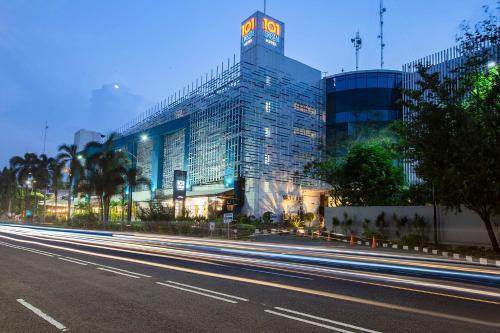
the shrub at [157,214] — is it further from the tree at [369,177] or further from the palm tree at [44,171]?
the palm tree at [44,171]

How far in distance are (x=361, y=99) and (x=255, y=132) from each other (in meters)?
17.9

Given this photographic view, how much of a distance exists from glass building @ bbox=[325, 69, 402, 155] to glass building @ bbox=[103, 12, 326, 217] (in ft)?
6.54

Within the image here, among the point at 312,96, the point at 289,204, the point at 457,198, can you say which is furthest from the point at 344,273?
the point at 312,96

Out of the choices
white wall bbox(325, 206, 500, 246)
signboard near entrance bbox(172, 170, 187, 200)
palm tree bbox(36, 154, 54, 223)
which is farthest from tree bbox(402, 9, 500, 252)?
palm tree bbox(36, 154, 54, 223)

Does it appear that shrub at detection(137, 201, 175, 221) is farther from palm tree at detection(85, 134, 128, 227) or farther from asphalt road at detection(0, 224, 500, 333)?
asphalt road at detection(0, 224, 500, 333)

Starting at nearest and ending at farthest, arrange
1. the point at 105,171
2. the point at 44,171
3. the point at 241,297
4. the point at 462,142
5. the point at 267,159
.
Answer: the point at 241,297 → the point at 462,142 → the point at 105,171 → the point at 267,159 → the point at 44,171

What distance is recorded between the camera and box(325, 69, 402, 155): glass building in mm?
59281

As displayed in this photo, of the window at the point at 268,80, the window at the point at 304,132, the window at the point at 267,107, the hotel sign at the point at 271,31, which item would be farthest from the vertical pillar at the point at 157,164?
the hotel sign at the point at 271,31

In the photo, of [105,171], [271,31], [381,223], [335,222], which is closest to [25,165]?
[105,171]

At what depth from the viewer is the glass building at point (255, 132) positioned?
2079 inches

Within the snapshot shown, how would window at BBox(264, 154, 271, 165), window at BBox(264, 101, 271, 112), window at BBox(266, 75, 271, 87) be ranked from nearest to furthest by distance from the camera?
window at BBox(264, 154, 271, 165)
window at BBox(264, 101, 271, 112)
window at BBox(266, 75, 271, 87)

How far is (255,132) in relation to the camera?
53594mm

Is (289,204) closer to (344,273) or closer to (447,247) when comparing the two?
(447,247)

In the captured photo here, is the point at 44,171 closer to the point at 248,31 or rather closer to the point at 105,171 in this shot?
the point at 105,171
